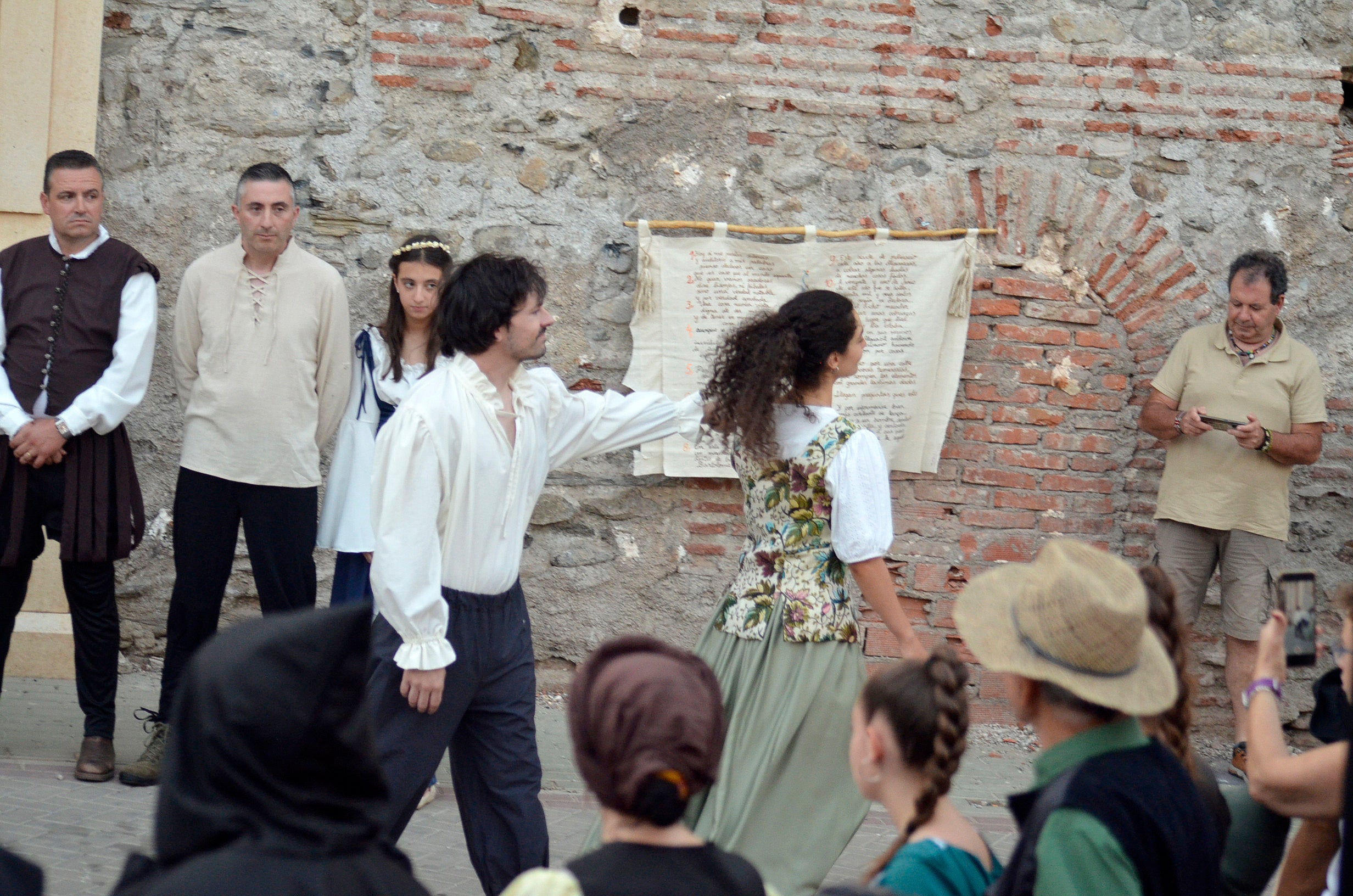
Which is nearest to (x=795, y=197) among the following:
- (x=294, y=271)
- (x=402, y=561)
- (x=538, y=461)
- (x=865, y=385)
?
(x=865, y=385)

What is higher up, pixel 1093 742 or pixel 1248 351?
pixel 1248 351

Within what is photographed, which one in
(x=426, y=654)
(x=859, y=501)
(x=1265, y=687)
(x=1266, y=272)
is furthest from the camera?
(x=1266, y=272)

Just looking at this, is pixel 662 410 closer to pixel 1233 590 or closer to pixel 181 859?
pixel 181 859

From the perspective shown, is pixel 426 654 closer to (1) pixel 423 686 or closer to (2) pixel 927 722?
(1) pixel 423 686

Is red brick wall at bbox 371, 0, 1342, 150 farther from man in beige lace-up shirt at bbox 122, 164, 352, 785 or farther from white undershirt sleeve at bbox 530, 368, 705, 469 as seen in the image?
white undershirt sleeve at bbox 530, 368, 705, 469

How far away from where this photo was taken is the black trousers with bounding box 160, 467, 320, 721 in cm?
447

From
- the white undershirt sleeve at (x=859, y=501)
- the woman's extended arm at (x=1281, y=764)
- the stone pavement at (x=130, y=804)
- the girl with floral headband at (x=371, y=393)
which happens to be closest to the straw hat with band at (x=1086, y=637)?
the woman's extended arm at (x=1281, y=764)

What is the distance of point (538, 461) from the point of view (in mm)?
3334

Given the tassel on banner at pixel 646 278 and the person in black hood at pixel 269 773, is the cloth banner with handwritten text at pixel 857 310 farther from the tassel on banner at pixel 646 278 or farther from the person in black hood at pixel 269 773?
the person in black hood at pixel 269 773

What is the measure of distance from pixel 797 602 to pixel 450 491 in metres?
0.95

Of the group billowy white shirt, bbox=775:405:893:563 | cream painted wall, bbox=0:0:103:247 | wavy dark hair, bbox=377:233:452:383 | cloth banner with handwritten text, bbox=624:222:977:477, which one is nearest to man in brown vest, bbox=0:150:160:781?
wavy dark hair, bbox=377:233:452:383

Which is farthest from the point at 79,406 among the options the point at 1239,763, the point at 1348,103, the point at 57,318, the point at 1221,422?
the point at 1348,103

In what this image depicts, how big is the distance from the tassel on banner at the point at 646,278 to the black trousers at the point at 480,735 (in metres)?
2.38

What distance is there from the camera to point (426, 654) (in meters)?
2.95
